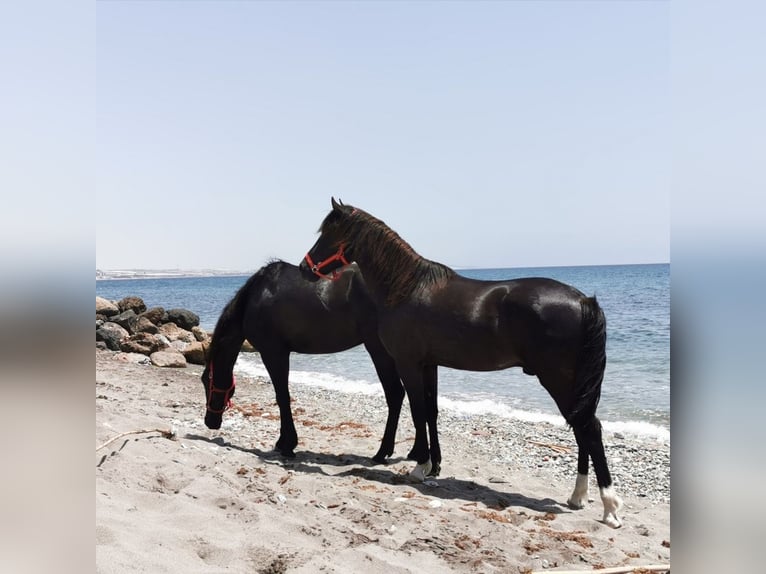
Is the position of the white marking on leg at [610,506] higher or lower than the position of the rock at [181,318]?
higher

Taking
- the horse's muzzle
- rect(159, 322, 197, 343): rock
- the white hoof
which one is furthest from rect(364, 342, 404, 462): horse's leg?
rect(159, 322, 197, 343): rock

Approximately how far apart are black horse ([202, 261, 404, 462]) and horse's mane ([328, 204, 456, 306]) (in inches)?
23.3

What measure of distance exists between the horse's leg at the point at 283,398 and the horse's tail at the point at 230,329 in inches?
17.6

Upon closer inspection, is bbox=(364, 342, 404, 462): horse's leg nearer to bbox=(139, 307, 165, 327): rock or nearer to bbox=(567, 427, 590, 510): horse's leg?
bbox=(567, 427, 590, 510): horse's leg

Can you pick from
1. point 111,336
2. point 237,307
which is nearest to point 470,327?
point 237,307

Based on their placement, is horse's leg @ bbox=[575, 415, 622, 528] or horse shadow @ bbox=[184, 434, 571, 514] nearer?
horse's leg @ bbox=[575, 415, 622, 528]

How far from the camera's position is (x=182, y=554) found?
3.04m

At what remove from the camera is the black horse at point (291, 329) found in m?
6.42

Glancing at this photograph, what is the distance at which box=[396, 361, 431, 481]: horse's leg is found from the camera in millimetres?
5609

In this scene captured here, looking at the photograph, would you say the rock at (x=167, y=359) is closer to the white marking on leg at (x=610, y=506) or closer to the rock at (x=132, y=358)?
the rock at (x=132, y=358)

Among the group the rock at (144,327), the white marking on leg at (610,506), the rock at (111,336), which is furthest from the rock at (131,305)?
the white marking on leg at (610,506)

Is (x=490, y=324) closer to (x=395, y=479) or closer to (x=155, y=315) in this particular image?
(x=395, y=479)

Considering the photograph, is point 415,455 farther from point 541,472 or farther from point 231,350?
point 231,350

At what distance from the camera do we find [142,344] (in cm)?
1592
